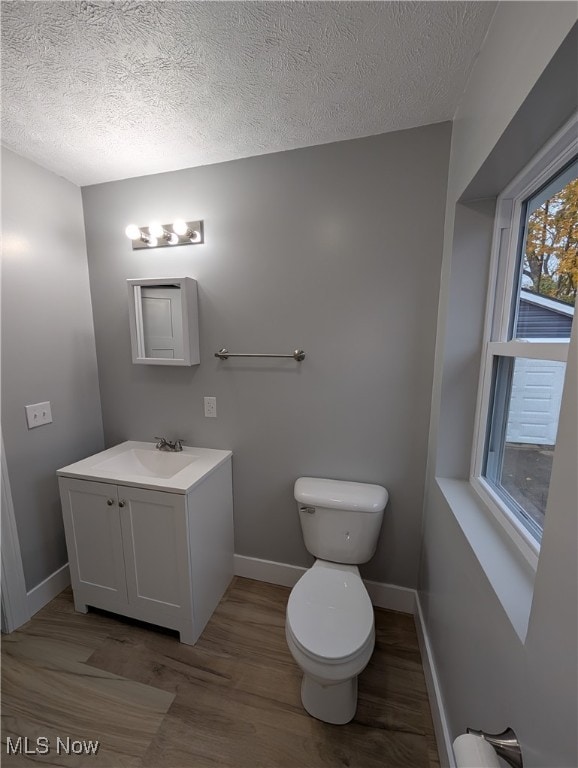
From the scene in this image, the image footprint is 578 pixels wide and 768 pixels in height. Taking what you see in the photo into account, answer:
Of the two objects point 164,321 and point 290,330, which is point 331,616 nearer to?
point 290,330

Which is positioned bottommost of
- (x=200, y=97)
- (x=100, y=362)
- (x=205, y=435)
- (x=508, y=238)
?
(x=205, y=435)

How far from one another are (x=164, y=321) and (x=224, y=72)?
1099mm

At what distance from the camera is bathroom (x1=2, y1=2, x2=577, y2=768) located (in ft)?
4.06

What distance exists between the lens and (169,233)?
1.66 m

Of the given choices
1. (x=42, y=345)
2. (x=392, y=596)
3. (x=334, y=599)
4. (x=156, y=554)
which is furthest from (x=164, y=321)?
(x=392, y=596)

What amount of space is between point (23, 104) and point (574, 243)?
2.01 m

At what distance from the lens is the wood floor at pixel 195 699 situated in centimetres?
109

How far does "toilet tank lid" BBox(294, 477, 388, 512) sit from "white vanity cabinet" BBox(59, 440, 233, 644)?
495 mm

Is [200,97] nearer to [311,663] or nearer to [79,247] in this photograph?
[79,247]

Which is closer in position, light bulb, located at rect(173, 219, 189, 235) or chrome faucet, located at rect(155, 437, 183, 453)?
light bulb, located at rect(173, 219, 189, 235)

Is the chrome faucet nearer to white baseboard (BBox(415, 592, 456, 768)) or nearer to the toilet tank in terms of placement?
the toilet tank

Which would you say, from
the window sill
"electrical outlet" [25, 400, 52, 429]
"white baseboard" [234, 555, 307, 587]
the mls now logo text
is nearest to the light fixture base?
"electrical outlet" [25, 400, 52, 429]

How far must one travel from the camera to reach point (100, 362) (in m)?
2.00

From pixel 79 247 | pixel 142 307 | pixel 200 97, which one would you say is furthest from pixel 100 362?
pixel 200 97
